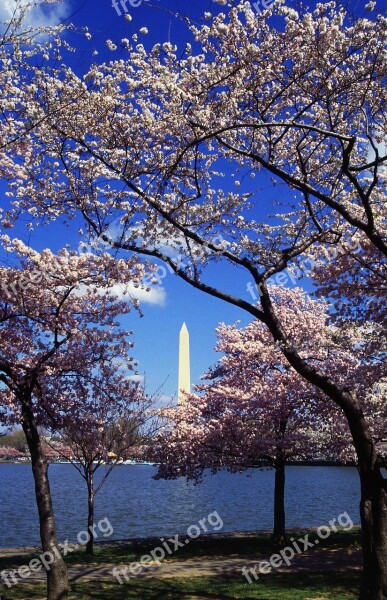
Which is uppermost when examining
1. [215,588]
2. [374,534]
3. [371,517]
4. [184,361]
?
[184,361]

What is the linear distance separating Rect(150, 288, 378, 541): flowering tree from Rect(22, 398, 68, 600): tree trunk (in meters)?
7.42

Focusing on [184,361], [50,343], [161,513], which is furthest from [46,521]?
[184,361]

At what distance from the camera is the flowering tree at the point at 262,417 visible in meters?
15.9

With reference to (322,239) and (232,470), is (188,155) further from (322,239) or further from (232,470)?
(232,470)

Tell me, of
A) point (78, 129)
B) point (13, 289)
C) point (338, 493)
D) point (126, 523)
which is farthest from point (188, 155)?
point (338, 493)

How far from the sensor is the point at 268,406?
1612cm

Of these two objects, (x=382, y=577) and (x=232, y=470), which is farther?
(x=232, y=470)

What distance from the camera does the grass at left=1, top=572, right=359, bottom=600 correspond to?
895cm

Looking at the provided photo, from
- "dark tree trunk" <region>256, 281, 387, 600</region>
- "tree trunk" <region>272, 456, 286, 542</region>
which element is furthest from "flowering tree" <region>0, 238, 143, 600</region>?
"tree trunk" <region>272, 456, 286, 542</region>

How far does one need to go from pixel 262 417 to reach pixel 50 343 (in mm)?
7830

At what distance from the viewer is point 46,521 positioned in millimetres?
8195

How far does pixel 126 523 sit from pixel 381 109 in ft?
73.0

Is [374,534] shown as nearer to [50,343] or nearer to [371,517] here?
[371,517]

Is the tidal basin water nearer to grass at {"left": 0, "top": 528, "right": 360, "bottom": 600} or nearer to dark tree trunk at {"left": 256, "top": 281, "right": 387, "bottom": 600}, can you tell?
grass at {"left": 0, "top": 528, "right": 360, "bottom": 600}
